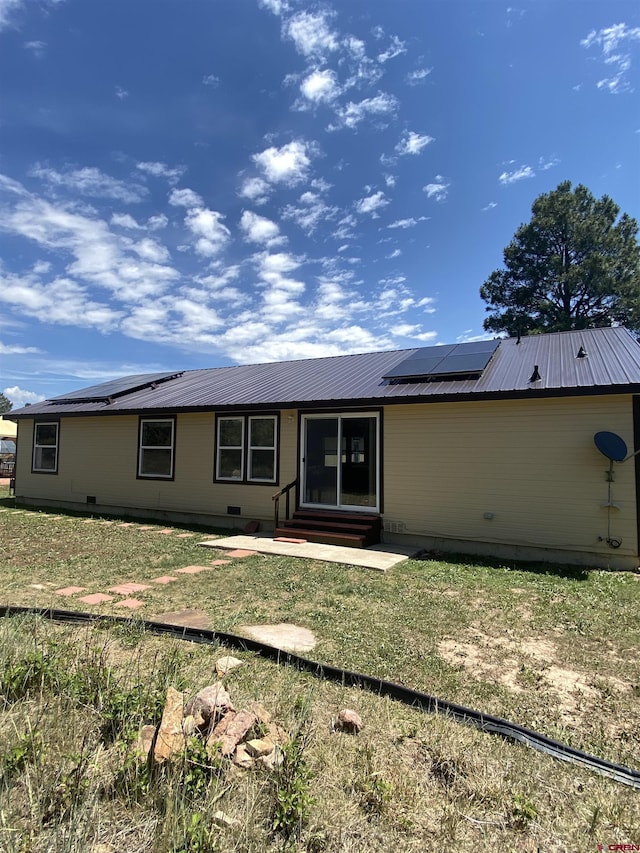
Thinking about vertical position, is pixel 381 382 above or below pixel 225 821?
above

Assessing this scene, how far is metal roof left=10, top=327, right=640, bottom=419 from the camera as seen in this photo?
698 centimetres

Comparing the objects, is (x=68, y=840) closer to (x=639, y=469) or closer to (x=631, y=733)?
(x=631, y=733)

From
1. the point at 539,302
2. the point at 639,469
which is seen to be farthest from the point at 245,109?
the point at 539,302

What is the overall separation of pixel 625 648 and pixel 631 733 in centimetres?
140

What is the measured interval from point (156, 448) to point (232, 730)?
31.8 feet

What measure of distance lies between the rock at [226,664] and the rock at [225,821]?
137cm

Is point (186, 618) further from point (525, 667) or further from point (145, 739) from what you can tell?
point (525, 667)

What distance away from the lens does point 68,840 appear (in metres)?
1.53

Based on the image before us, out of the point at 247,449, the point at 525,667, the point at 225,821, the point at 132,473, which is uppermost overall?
the point at 247,449

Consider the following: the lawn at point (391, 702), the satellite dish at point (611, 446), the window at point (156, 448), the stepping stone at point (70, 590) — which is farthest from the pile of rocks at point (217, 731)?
the window at point (156, 448)

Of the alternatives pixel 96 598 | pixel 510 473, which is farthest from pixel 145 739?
pixel 510 473

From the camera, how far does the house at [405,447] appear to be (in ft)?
22.2

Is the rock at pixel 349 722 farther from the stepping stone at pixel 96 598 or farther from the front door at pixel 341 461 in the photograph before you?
the front door at pixel 341 461

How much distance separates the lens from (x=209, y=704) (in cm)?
229
